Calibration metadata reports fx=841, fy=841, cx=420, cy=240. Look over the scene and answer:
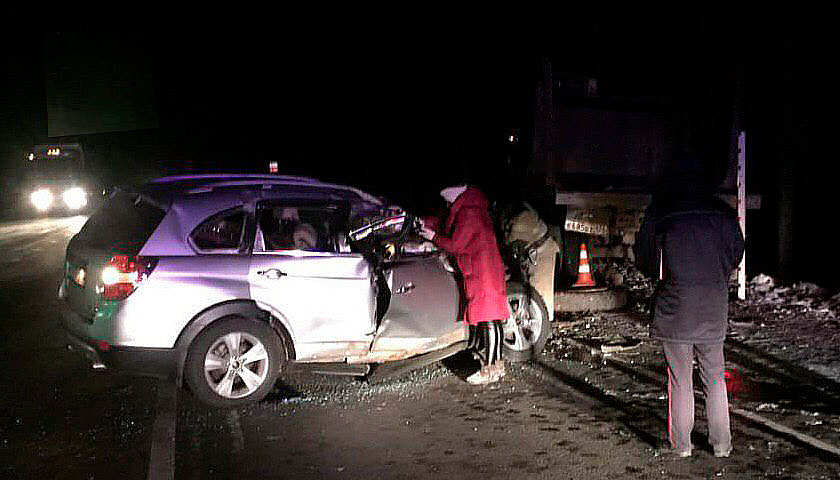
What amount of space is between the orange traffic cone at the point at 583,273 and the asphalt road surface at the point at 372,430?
2.53m

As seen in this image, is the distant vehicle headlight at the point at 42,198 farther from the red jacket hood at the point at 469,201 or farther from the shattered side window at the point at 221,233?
the red jacket hood at the point at 469,201

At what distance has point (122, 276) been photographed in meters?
6.16

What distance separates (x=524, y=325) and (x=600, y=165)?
13.8 ft

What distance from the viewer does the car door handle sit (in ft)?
21.4

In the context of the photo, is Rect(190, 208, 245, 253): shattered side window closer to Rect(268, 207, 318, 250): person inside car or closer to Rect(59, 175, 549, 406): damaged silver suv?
Rect(59, 175, 549, 406): damaged silver suv

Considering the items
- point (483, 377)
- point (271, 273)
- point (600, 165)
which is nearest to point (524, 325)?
point (483, 377)

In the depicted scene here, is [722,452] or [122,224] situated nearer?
[722,452]

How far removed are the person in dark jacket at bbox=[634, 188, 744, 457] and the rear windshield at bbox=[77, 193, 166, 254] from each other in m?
3.63

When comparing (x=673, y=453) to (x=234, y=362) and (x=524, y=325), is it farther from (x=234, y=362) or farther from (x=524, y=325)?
(x=234, y=362)

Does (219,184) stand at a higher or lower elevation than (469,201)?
higher

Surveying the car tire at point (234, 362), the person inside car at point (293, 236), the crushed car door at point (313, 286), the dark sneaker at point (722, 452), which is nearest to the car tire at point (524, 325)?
the crushed car door at point (313, 286)

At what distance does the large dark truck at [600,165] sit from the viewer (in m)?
10.7

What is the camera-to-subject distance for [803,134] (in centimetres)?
1148

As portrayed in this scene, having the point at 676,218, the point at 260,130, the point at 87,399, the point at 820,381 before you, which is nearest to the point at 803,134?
the point at 820,381
